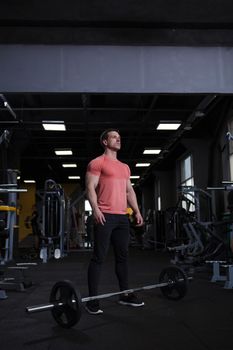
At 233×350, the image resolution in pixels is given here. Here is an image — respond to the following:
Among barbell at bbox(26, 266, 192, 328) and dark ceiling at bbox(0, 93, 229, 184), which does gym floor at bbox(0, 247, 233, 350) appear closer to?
barbell at bbox(26, 266, 192, 328)

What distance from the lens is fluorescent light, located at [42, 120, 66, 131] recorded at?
385 inches

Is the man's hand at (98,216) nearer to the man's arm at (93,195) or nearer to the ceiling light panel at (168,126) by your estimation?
the man's arm at (93,195)

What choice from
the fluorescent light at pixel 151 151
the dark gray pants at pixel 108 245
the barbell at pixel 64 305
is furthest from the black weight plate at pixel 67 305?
the fluorescent light at pixel 151 151

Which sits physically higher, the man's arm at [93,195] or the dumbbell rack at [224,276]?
the man's arm at [93,195]

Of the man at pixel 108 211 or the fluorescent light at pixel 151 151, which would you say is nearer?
the man at pixel 108 211

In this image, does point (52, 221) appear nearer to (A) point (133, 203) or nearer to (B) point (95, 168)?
(A) point (133, 203)

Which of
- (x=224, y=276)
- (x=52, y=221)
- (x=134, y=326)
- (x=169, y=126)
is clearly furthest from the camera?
(x=169, y=126)

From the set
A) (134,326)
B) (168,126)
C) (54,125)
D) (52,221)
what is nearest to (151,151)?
(168,126)

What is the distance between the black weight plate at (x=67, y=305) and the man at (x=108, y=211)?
0.32 metres

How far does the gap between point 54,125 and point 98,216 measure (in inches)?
306

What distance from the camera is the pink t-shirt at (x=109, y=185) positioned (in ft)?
9.31

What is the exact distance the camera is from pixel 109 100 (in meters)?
8.84

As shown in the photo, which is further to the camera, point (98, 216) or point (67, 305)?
point (98, 216)
